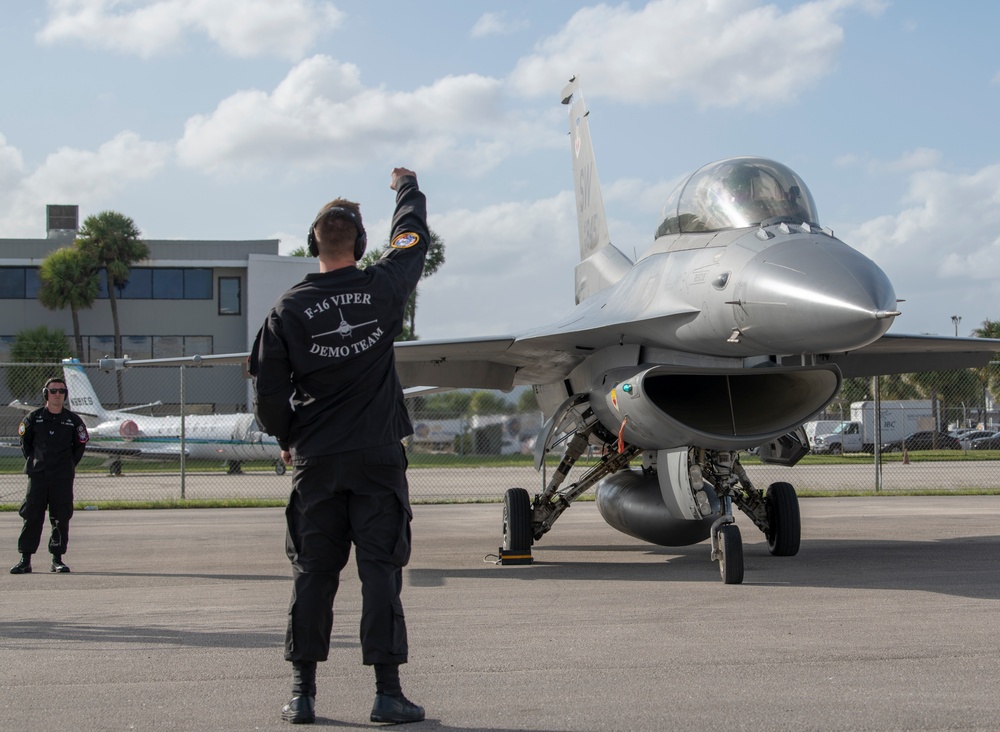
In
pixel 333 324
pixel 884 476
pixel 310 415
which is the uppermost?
pixel 333 324

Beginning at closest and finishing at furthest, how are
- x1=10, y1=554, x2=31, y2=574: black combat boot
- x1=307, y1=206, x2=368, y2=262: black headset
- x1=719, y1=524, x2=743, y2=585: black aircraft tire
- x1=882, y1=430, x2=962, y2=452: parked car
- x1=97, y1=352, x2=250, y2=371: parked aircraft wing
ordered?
x1=307, y1=206, x2=368, y2=262: black headset
x1=719, y1=524, x2=743, y2=585: black aircraft tire
x1=10, y1=554, x2=31, y2=574: black combat boot
x1=97, y1=352, x2=250, y2=371: parked aircraft wing
x1=882, y1=430, x2=962, y2=452: parked car

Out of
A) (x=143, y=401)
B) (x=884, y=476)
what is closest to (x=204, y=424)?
(x=143, y=401)

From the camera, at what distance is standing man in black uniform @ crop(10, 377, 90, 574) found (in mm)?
9297

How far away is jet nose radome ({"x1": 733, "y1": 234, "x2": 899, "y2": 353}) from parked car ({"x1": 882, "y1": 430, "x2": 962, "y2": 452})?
29.6 meters

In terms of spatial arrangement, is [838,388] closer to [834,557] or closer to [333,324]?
[834,557]

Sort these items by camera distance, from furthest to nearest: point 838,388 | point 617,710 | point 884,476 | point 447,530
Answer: point 884,476 → point 447,530 → point 838,388 → point 617,710

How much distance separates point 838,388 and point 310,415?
5186 millimetres

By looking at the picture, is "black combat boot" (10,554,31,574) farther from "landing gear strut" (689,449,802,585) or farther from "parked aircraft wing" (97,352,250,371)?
"landing gear strut" (689,449,802,585)

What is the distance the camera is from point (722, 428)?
8.41 m

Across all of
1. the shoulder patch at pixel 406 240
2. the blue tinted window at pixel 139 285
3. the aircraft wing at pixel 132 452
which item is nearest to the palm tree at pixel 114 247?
the blue tinted window at pixel 139 285

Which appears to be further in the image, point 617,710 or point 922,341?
point 922,341

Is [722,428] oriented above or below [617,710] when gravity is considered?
above

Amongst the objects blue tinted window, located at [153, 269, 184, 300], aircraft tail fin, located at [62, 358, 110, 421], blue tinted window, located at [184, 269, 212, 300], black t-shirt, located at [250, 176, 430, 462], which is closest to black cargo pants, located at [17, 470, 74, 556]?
black t-shirt, located at [250, 176, 430, 462]

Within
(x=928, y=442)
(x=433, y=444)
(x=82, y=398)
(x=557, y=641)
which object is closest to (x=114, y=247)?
(x=82, y=398)
